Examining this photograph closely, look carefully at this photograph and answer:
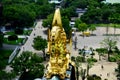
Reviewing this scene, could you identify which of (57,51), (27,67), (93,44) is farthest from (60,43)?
(93,44)

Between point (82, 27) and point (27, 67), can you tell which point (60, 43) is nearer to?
point (27, 67)

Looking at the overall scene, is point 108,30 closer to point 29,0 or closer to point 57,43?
point 29,0

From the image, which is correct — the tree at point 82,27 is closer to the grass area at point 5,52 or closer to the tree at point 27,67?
the grass area at point 5,52

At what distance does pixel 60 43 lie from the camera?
2444 centimetres

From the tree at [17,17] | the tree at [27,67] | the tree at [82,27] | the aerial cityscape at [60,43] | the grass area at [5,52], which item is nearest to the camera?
the aerial cityscape at [60,43]

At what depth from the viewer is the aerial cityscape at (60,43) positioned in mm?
24578

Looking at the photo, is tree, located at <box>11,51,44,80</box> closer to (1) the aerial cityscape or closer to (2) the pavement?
(1) the aerial cityscape

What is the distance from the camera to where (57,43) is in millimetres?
24375

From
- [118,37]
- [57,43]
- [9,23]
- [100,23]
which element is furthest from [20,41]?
[57,43]

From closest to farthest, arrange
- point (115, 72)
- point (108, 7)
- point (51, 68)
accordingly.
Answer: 1. point (51, 68)
2. point (115, 72)
3. point (108, 7)

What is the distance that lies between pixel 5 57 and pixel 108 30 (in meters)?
24.5

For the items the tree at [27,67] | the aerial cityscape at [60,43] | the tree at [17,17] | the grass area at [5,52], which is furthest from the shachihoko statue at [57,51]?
the tree at [17,17]

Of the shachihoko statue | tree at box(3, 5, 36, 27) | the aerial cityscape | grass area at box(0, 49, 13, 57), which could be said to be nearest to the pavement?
the aerial cityscape

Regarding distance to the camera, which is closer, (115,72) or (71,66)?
(71,66)
